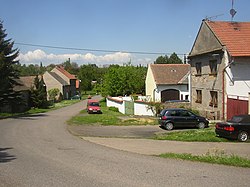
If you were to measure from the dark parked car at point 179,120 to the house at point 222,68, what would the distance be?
3500mm

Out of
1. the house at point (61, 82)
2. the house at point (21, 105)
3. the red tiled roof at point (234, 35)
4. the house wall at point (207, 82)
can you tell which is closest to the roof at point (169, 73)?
the house wall at point (207, 82)

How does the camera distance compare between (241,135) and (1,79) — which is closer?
(241,135)

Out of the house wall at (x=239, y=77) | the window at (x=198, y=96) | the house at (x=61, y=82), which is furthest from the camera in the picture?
the house at (x=61, y=82)

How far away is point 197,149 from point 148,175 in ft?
19.3

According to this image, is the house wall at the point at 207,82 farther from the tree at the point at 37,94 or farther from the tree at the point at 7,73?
the tree at the point at 37,94

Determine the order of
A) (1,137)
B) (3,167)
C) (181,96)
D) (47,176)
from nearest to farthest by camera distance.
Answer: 1. (47,176)
2. (3,167)
3. (1,137)
4. (181,96)

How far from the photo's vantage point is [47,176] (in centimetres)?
870

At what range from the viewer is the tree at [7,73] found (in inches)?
1551

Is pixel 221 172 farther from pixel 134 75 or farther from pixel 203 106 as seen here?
pixel 134 75

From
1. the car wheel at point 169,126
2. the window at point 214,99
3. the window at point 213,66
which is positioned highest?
the window at point 213,66

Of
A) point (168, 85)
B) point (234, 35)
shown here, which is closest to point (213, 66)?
point (234, 35)

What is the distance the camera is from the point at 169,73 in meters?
49.3

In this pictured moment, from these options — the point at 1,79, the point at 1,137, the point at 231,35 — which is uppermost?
the point at 231,35

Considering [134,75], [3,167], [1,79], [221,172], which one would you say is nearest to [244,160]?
[221,172]
